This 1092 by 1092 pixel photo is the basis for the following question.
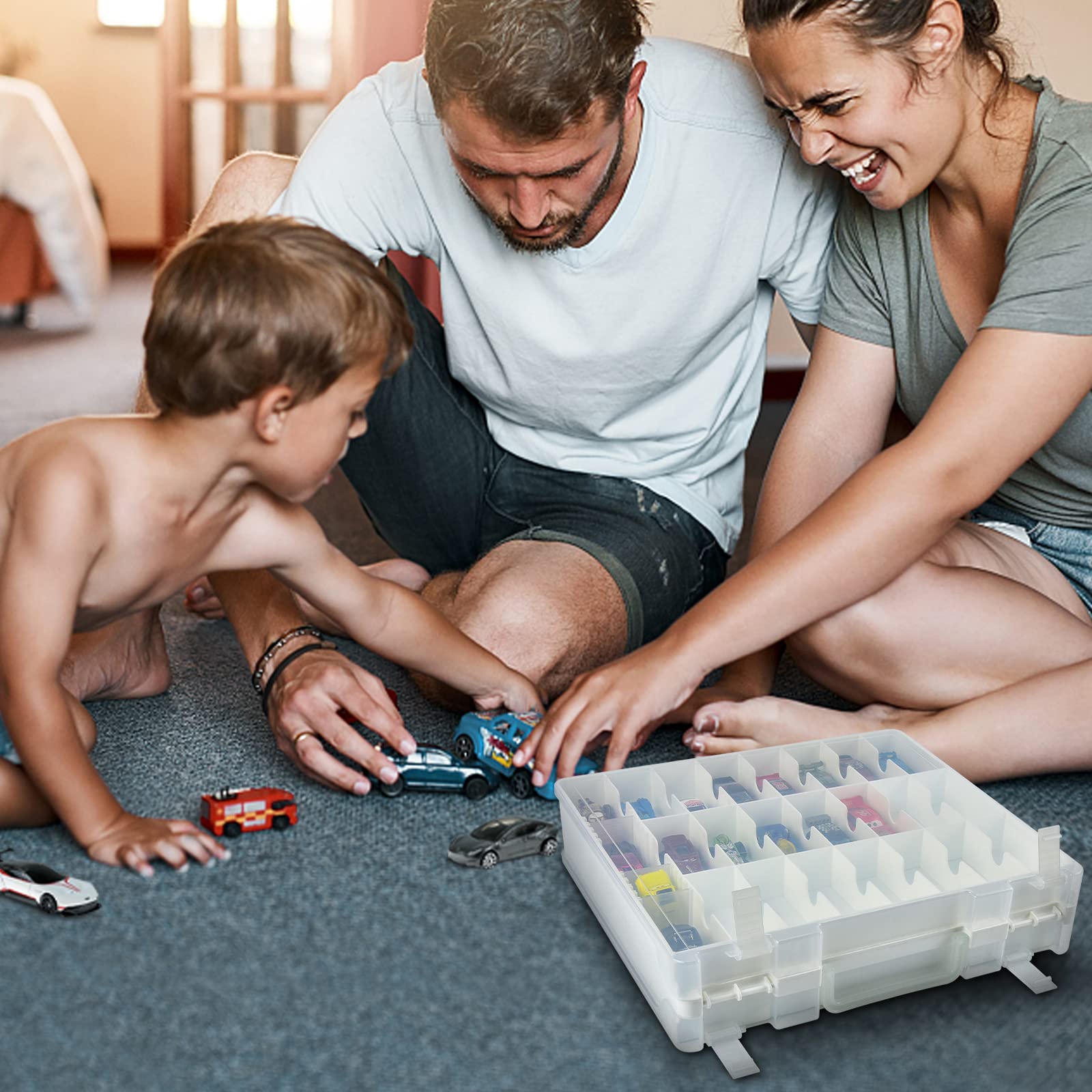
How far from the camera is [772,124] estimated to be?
1260 millimetres

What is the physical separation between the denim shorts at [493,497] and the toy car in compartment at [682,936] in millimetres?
469

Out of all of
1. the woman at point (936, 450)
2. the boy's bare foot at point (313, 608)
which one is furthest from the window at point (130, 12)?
the woman at point (936, 450)

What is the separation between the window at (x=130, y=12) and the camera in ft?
17.8

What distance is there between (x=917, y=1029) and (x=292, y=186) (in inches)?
36.1

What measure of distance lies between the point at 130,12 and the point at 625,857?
5441mm

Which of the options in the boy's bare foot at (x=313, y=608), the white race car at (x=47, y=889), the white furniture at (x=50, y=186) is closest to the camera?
the white race car at (x=47, y=889)

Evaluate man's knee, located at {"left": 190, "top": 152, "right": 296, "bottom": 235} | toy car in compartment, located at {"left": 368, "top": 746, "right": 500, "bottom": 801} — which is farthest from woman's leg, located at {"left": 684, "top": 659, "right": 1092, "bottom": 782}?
man's knee, located at {"left": 190, "top": 152, "right": 296, "bottom": 235}

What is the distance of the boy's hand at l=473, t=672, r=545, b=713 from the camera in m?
1.17

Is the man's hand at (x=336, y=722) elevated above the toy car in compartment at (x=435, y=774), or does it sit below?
above

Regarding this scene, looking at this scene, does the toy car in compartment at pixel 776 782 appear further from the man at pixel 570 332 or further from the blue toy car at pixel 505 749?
the man at pixel 570 332

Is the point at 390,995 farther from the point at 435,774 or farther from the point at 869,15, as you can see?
the point at 869,15

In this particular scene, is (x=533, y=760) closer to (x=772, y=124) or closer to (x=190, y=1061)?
(x=190, y=1061)

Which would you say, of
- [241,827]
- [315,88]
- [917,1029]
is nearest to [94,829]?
[241,827]

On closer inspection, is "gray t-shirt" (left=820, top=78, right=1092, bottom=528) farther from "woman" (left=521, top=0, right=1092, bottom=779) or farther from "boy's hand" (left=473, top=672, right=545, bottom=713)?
"boy's hand" (left=473, top=672, right=545, bottom=713)
